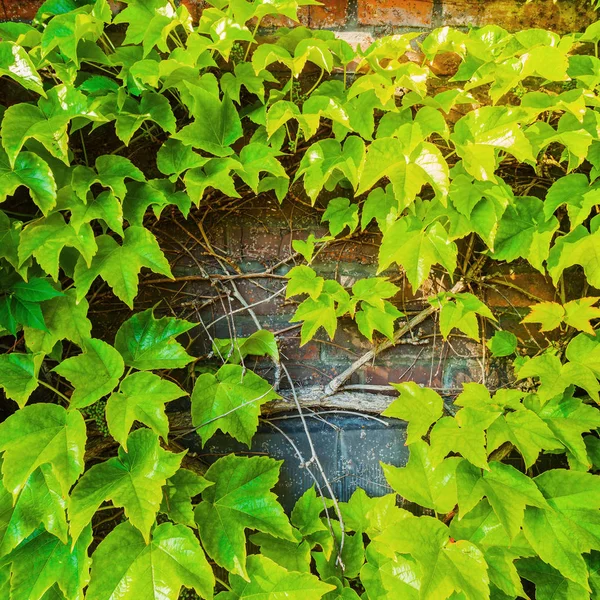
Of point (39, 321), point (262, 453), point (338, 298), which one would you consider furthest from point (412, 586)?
point (39, 321)

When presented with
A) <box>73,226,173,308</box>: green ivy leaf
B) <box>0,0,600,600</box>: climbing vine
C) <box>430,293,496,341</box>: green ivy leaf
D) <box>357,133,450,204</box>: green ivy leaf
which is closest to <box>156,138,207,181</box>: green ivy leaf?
<box>0,0,600,600</box>: climbing vine

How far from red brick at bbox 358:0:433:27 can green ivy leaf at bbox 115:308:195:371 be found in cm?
92

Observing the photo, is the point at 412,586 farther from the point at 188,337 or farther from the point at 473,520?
the point at 188,337

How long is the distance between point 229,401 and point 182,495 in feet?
0.74

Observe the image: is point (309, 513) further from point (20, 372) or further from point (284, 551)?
point (20, 372)

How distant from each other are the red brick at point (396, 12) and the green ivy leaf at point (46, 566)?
1397mm

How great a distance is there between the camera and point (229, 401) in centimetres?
107

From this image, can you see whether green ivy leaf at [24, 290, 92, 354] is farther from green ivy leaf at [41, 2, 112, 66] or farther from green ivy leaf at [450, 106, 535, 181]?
green ivy leaf at [450, 106, 535, 181]

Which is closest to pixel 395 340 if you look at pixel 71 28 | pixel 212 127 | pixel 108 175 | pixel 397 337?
pixel 397 337

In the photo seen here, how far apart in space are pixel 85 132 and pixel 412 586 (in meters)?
1.33

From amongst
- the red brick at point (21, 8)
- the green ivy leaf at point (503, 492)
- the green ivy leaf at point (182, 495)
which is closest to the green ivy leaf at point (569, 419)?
the green ivy leaf at point (503, 492)

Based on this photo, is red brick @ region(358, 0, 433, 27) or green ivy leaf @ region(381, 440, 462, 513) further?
red brick @ region(358, 0, 433, 27)

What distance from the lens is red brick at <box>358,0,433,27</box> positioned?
117 cm

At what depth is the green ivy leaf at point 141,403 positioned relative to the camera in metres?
0.88
